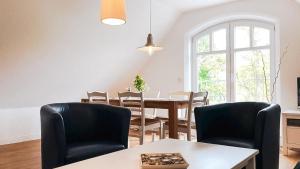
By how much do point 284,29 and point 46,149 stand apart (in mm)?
3927

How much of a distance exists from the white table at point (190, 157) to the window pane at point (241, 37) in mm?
3359

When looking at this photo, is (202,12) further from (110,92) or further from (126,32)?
(110,92)

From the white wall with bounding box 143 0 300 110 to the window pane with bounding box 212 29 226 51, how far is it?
33cm

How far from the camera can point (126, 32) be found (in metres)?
5.05

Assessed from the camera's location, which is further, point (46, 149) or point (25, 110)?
point (25, 110)

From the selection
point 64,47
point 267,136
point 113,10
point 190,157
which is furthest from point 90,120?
point 64,47

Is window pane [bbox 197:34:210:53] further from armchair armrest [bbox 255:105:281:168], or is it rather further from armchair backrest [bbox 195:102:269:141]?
armchair armrest [bbox 255:105:281:168]

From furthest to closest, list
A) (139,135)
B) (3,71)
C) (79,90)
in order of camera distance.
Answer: (79,90)
(3,71)
(139,135)

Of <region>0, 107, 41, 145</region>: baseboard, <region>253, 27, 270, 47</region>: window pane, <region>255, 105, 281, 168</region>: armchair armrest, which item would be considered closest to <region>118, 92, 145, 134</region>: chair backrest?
<region>255, 105, 281, 168</region>: armchair armrest

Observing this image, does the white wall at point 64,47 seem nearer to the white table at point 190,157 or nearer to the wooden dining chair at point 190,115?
the wooden dining chair at point 190,115

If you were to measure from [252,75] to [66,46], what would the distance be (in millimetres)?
3280

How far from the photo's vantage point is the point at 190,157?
185 cm

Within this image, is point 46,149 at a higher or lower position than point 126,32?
lower

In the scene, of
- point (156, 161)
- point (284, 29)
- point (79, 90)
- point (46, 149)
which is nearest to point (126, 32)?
point (79, 90)
